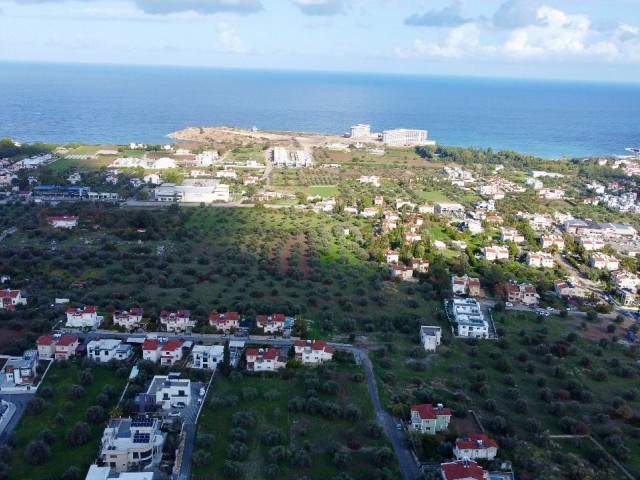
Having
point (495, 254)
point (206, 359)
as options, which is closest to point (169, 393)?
point (206, 359)

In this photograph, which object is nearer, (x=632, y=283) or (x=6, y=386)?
(x=6, y=386)

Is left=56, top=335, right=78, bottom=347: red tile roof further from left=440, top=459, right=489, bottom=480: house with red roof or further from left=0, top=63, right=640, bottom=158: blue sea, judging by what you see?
left=0, top=63, right=640, bottom=158: blue sea

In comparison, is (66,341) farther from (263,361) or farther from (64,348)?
(263,361)

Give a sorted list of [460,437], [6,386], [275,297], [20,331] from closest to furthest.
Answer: [460,437] → [6,386] → [20,331] → [275,297]

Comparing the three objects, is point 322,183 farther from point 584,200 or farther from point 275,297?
point 275,297

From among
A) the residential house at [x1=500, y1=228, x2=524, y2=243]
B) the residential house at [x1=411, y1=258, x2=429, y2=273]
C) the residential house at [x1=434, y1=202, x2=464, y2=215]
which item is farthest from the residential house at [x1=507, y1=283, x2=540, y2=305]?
the residential house at [x1=434, y1=202, x2=464, y2=215]

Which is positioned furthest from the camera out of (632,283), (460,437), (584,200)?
(584,200)

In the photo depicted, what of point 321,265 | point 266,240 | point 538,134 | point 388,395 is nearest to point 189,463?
point 388,395
